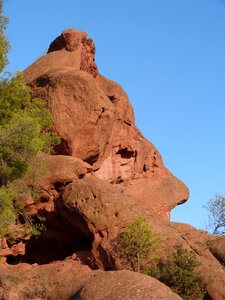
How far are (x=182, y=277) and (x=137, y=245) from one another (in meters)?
2.47

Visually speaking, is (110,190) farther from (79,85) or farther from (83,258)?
(79,85)

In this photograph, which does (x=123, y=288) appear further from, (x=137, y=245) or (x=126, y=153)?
(x=126, y=153)

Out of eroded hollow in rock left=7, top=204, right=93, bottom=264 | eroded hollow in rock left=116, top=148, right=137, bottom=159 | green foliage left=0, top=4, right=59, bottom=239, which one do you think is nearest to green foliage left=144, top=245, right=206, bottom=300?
eroded hollow in rock left=7, top=204, right=93, bottom=264

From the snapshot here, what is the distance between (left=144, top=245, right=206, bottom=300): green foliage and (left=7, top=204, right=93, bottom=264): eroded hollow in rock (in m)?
4.27

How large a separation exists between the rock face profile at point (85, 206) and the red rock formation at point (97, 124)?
7 cm

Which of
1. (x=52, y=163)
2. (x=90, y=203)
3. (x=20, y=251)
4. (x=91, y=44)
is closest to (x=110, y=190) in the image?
(x=90, y=203)

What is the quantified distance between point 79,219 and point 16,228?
3211 mm

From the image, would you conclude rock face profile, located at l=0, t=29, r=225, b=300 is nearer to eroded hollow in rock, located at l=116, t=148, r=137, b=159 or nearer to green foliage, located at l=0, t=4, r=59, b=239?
eroded hollow in rock, located at l=116, t=148, r=137, b=159

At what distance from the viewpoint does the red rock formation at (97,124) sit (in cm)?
3173

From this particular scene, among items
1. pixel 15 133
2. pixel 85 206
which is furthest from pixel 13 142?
pixel 85 206

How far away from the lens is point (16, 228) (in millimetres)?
25156

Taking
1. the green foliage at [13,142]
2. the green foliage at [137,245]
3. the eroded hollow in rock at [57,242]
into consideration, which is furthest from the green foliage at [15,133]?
the green foliage at [137,245]

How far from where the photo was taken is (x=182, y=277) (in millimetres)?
23781

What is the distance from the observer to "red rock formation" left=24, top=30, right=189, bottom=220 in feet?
104
